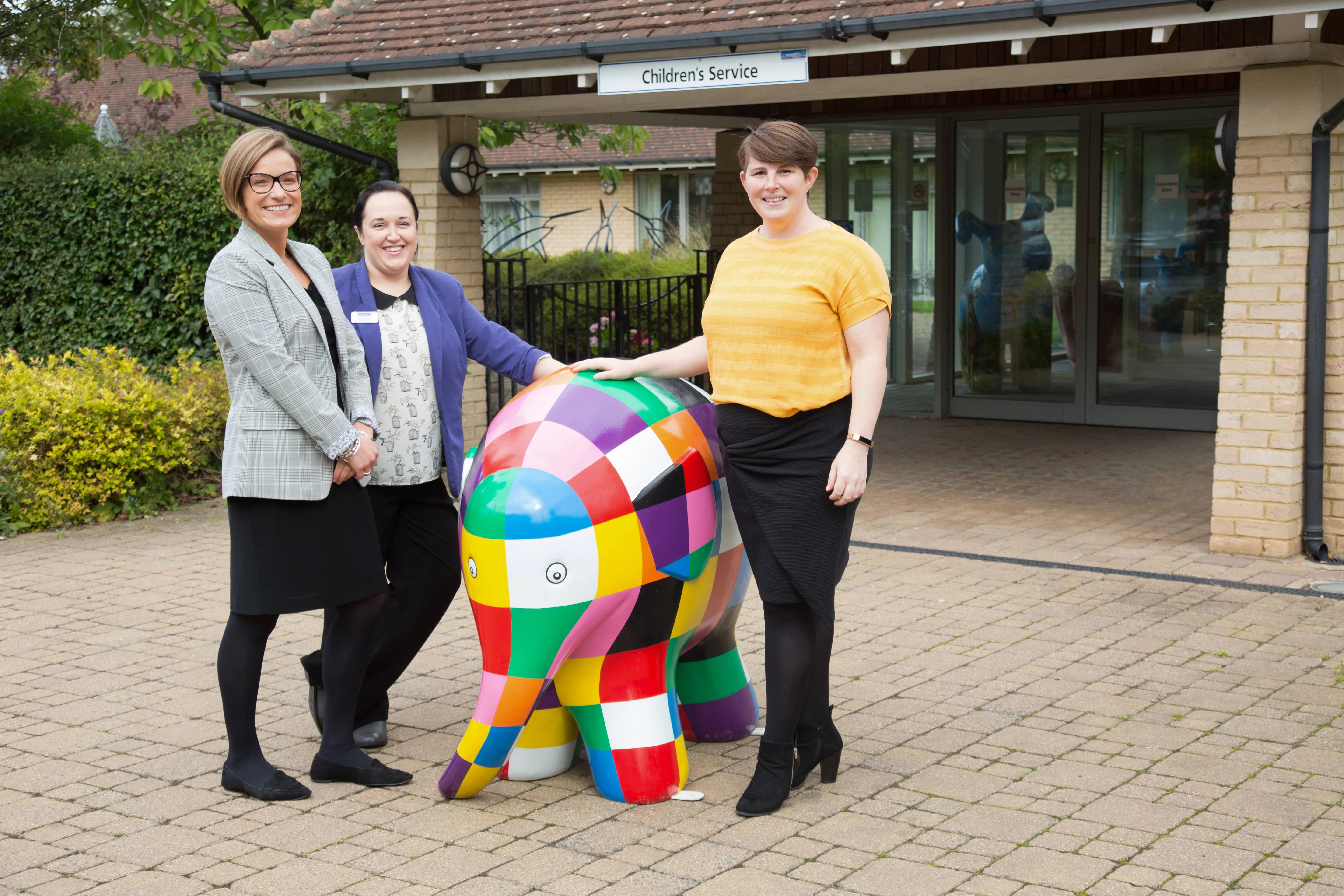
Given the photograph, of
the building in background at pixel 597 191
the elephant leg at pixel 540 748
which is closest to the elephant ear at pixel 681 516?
the elephant leg at pixel 540 748

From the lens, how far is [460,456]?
15.3 feet

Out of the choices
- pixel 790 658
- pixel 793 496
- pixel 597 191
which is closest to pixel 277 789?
pixel 790 658

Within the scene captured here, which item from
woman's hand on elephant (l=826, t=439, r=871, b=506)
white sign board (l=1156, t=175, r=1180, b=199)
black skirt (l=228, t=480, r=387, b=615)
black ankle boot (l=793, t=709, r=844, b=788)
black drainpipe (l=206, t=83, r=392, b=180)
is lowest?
black ankle boot (l=793, t=709, r=844, b=788)

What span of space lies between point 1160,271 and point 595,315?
562 cm

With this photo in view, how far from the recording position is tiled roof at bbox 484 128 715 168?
29.9 metres

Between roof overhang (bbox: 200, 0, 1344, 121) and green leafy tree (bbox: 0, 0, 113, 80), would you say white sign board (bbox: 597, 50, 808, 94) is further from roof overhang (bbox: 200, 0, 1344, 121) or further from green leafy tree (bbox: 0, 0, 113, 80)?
green leafy tree (bbox: 0, 0, 113, 80)

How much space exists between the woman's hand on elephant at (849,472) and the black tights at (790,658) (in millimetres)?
364

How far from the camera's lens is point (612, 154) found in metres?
29.4

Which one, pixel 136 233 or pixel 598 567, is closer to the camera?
pixel 598 567

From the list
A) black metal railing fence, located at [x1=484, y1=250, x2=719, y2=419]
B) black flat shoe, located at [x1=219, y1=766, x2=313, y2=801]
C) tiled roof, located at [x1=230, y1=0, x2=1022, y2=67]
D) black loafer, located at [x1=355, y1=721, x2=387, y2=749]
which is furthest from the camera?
black metal railing fence, located at [x1=484, y1=250, x2=719, y2=419]

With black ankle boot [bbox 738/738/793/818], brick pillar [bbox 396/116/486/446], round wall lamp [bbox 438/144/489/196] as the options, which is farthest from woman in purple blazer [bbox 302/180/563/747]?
round wall lamp [bbox 438/144/489/196]

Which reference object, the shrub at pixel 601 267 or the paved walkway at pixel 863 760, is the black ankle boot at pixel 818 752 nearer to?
the paved walkway at pixel 863 760

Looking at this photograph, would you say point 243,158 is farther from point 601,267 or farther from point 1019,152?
point 601,267

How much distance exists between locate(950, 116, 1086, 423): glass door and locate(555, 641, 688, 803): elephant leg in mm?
8855
